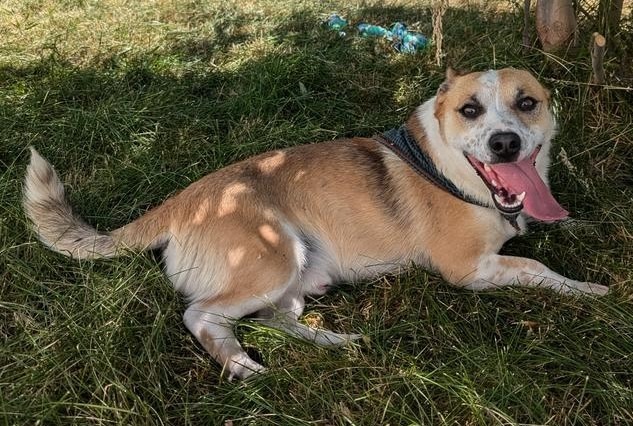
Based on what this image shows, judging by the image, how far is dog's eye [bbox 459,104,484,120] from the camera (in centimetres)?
285

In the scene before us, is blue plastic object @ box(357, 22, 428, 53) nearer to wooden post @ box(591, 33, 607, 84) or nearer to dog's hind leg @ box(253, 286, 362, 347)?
wooden post @ box(591, 33, 607, 84)

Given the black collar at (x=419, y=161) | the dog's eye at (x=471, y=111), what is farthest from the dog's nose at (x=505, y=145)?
the black collar at (x=419, y=161)

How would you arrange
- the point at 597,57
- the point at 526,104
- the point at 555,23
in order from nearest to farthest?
the point at 526,104
the point at 597,57
the point at 555,23

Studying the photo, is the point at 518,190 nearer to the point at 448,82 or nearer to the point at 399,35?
the point at 448,82

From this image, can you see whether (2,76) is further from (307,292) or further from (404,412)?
(404,412)

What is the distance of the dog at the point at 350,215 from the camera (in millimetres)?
2789

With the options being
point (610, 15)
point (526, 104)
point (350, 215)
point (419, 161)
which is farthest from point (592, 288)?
point (610, 15)

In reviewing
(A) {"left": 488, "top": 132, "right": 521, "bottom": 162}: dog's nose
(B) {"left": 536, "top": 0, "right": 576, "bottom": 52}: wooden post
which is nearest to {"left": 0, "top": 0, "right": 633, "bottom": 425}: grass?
(B) {"left": 536, "top": 0, "right": 576, "bottom": 52}: wooden post

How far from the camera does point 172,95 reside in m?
4.56

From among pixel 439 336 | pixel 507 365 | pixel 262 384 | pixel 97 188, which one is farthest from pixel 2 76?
pixel 507 365

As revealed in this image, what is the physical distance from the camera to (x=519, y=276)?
111 inches

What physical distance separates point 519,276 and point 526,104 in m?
0.87

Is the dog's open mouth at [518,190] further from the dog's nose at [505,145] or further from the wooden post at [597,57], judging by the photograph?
the wooden post at [597,57]

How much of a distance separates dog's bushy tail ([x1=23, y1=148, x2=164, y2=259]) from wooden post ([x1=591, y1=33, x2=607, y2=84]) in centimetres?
270
